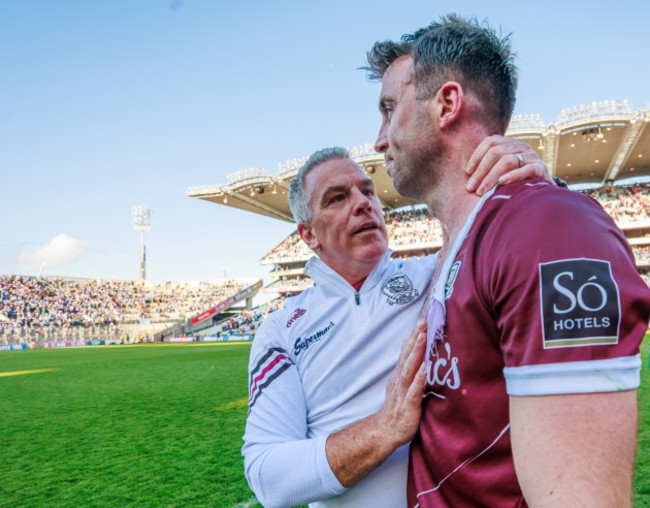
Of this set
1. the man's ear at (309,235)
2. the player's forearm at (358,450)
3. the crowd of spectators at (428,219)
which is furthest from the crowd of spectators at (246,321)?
the player's forearm at (358,450)

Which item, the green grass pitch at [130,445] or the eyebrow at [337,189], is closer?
the eyebrow at [337,189]

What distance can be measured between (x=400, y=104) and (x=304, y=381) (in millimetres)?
1182

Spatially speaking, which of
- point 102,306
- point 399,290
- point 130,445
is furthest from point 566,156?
point 102,306

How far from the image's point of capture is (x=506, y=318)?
3.02ft

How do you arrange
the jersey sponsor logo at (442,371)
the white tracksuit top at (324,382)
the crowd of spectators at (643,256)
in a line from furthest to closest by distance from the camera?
the crowd of spectators at (643,256) → the white tracksuit top at (324,382) → the jersey sponsor logo at (442,371)

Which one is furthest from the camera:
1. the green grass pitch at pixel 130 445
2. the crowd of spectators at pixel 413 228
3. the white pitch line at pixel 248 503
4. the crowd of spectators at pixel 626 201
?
the crowd of spectators at pixel 413 228

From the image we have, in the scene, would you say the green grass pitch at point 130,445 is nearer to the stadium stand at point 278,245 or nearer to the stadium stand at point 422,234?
the stadium stand at point 278,245

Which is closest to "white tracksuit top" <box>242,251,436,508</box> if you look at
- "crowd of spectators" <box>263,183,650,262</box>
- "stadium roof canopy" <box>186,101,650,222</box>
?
"stadium roof canopy" <box>186,101,650,222</box>

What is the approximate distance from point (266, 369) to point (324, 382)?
25 cm

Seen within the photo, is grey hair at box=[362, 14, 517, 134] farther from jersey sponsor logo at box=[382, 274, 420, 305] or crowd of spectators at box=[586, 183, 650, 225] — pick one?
crowd of spectators at box=[586, 183, 650, 225]

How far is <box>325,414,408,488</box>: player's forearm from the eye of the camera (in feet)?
4.76

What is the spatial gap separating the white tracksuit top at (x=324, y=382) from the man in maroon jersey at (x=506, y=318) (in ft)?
1.09

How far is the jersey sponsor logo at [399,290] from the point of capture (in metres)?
2.00

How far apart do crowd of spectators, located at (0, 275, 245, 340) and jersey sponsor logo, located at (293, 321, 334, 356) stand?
45.9 m
